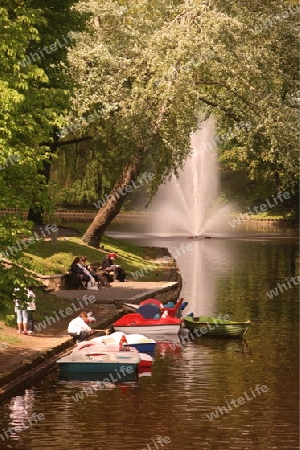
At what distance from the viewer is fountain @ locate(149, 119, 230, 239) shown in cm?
9381

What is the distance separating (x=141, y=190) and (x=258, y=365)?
344 feet

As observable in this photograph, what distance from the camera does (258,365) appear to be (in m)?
28.6

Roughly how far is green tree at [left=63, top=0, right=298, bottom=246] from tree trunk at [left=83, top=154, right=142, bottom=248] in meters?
0.05

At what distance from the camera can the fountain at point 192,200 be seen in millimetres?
93812

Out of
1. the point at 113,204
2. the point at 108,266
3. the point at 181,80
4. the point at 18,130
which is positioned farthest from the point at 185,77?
the point at 18,130

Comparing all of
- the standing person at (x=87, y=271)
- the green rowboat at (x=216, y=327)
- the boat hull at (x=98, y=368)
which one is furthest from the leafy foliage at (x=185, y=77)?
the boat hull at (x=98, y=368)

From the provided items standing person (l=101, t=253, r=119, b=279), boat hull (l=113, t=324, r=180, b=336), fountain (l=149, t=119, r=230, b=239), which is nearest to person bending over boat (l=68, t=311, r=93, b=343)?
boat hull (l=113, t=324, r=180, b=336)

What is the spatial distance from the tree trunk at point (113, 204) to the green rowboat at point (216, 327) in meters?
16.8

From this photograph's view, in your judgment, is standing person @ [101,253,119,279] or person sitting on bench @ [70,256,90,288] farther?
standing person @ [101,253,119,279]

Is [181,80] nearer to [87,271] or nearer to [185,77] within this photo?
[185,77]

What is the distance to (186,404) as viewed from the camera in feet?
76.9

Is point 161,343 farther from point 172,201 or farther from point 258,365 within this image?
point 172,201

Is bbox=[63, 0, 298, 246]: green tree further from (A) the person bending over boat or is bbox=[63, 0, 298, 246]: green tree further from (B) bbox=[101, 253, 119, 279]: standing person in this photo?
(A) the person bending over boat

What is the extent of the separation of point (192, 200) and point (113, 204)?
4822 cm
